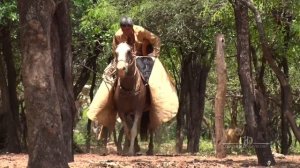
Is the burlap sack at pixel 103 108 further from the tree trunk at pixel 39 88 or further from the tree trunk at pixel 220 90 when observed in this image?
the tree trunk at pixel 39 88

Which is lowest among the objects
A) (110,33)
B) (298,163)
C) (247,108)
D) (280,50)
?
(298,163)

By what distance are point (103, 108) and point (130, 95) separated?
117cm

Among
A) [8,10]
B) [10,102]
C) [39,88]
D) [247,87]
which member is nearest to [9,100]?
[10,102]

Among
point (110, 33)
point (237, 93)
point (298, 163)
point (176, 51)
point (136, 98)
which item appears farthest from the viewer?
point (237, 93)

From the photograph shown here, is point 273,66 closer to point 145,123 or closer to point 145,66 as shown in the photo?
point 145,66

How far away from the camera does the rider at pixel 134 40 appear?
13414mm

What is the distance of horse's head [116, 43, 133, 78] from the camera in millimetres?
12062

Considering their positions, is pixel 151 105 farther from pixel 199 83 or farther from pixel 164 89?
pixel 199 83

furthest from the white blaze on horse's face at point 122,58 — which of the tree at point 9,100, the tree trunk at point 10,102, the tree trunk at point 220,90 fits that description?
the tree trunk at point 10,102

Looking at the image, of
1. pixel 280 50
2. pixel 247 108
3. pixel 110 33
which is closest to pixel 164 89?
pixel 280 50

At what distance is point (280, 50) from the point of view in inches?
564

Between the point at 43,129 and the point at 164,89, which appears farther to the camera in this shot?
the point at 164,89

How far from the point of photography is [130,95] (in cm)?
1348

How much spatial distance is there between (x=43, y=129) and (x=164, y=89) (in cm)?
653
